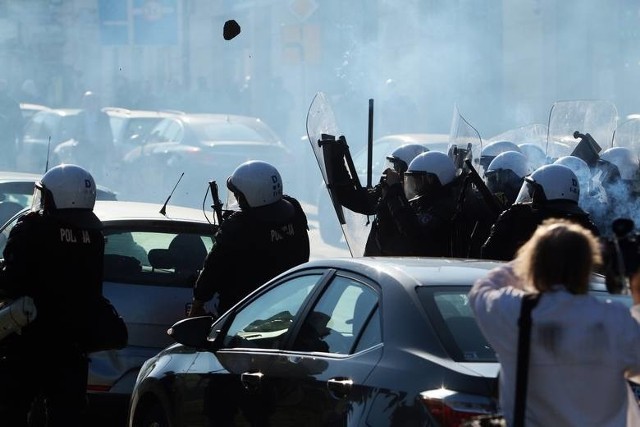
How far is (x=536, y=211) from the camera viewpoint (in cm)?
688

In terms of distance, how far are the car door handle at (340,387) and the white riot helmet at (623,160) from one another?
4.81 metres

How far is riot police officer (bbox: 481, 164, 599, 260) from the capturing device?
22.0ft

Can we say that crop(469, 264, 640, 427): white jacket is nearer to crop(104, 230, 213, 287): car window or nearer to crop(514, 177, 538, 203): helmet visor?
crop(514, 177, 538, 203): helmet visor

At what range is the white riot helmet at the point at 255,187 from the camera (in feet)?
22.9

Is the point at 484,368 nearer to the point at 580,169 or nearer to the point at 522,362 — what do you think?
the point at 522,362

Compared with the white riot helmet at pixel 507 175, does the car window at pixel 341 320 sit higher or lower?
lower

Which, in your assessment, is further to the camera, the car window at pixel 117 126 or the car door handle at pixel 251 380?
the car window at pixel 117 126

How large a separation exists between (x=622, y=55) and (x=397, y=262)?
68.7 ft

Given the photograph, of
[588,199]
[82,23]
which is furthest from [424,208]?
[82,23]

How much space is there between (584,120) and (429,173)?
267 cm

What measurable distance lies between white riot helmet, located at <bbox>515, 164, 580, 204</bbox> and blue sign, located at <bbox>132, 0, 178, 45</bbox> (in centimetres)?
2405

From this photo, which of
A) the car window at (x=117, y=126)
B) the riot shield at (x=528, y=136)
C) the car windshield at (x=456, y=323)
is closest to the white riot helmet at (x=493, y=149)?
the riot shield at (x=528, y=136)

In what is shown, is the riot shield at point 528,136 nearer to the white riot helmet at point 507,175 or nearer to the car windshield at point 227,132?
the white riot helmet at point 507,175

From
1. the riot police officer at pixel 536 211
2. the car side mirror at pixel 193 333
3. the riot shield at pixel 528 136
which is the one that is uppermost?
the riot shield at pixel 528 136
